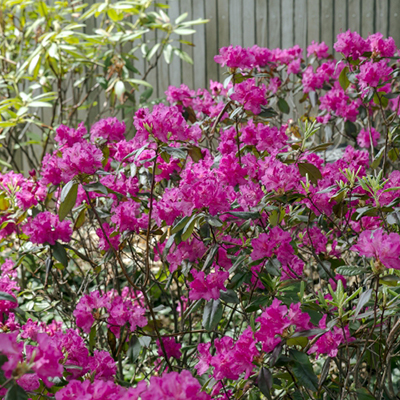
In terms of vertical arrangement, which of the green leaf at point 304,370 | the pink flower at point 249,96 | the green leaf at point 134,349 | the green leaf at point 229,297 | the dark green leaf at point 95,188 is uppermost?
the pink flower at point 249,96

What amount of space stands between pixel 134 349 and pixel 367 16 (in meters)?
3.97

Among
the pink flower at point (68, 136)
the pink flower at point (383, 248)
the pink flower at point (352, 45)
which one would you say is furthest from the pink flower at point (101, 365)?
the pink flower at point (352, 45)

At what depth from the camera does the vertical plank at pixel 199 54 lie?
4.90 m

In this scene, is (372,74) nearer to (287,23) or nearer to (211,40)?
(287,23)

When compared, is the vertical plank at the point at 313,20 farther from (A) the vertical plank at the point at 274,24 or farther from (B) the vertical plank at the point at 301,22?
(A) the vertical plank at the point at 274,24

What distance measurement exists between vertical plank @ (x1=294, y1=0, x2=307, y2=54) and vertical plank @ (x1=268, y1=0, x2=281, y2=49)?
0.16 meters

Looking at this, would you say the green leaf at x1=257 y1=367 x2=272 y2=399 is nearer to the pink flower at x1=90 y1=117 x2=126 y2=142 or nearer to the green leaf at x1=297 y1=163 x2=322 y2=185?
the green leaf at x1=297 y1=163 x2=322 y2=185

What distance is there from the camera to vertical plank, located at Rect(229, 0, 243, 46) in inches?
188

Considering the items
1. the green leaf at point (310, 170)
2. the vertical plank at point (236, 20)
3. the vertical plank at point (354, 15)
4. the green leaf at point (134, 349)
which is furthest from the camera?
the vertical plank at point (236, 20)

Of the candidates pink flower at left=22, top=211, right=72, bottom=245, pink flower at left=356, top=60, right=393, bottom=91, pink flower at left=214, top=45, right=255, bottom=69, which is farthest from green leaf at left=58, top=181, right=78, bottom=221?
pink flower at left=356, top=60, right=393, bottom=91

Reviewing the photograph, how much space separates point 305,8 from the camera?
459 centimetres

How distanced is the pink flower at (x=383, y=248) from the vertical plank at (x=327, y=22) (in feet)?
13.1

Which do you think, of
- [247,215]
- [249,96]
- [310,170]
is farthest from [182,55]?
[247,215]

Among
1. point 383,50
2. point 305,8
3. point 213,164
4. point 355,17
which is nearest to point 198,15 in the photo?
point 305,8
